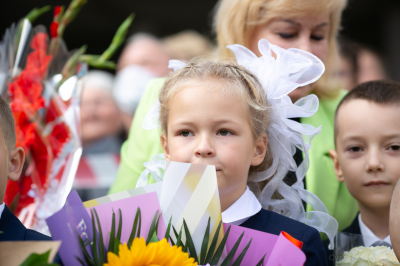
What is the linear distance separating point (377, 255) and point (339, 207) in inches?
26.4

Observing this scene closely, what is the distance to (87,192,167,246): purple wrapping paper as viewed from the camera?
4.09 ft

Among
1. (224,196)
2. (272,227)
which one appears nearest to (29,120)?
(224,196)

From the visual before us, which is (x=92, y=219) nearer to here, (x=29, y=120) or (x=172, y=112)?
(x=172, y=112)

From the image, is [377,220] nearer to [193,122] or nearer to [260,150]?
[260,150]

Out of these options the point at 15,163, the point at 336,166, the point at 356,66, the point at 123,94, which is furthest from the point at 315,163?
the point at 123,94

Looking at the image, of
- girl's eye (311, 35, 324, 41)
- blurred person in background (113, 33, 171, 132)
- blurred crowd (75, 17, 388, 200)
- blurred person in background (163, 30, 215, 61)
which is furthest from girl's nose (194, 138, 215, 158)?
blurred person in background (163, 30, 215, 61)

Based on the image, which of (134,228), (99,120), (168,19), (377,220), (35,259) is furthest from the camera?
(168,19)

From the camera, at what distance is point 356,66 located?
13.4 ft

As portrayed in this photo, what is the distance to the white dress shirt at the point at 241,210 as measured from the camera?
1.59 metres

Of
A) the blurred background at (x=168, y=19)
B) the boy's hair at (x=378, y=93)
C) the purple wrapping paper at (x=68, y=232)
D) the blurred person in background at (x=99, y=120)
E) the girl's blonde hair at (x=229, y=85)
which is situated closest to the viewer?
the purple wrapping paper at (x=68, y=232)

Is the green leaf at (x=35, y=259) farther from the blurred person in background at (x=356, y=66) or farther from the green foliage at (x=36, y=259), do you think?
the blurred person in background at (x=356, y=66)

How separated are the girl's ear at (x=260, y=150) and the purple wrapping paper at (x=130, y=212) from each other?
20.6 inches

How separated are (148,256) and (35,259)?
255 millimetres

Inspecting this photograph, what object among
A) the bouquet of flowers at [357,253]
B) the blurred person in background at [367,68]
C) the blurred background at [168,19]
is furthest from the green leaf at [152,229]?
the blurred background at [168,19]
